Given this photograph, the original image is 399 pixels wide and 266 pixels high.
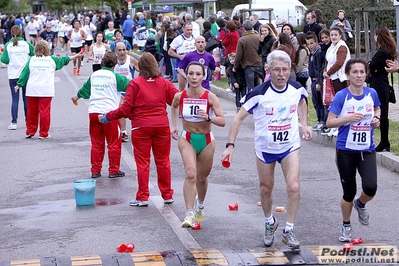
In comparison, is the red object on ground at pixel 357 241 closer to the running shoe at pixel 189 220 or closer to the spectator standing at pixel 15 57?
the running shoe at pixel 189 220

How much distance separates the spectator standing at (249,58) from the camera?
18.0 meters

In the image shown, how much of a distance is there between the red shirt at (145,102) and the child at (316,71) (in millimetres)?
5311

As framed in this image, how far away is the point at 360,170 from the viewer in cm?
797

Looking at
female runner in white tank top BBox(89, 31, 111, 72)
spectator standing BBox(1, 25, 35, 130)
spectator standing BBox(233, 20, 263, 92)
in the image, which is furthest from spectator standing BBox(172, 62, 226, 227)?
female runner in white tank top BBox(89, 31, 111, 72)

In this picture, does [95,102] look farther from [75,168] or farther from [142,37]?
[142,37]

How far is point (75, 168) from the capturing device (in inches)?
496

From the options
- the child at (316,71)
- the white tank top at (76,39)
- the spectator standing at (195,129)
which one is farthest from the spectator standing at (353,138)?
the white tank top at (76,39)

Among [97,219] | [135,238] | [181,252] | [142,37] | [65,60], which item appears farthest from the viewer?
[142,37]

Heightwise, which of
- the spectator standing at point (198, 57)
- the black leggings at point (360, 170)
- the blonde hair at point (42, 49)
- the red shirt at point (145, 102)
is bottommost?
the black leggings at point (360, 170)

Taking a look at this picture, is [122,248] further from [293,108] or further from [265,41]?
[265,41]

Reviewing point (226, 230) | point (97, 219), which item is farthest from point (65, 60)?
point (226, 230)

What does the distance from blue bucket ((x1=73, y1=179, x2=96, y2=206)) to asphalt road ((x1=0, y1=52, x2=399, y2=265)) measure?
0.12 metres

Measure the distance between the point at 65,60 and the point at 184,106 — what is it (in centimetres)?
736

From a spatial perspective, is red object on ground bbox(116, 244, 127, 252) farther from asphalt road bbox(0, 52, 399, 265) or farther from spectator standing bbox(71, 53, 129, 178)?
spectator standing bbox(71, 53, 129, 178)
